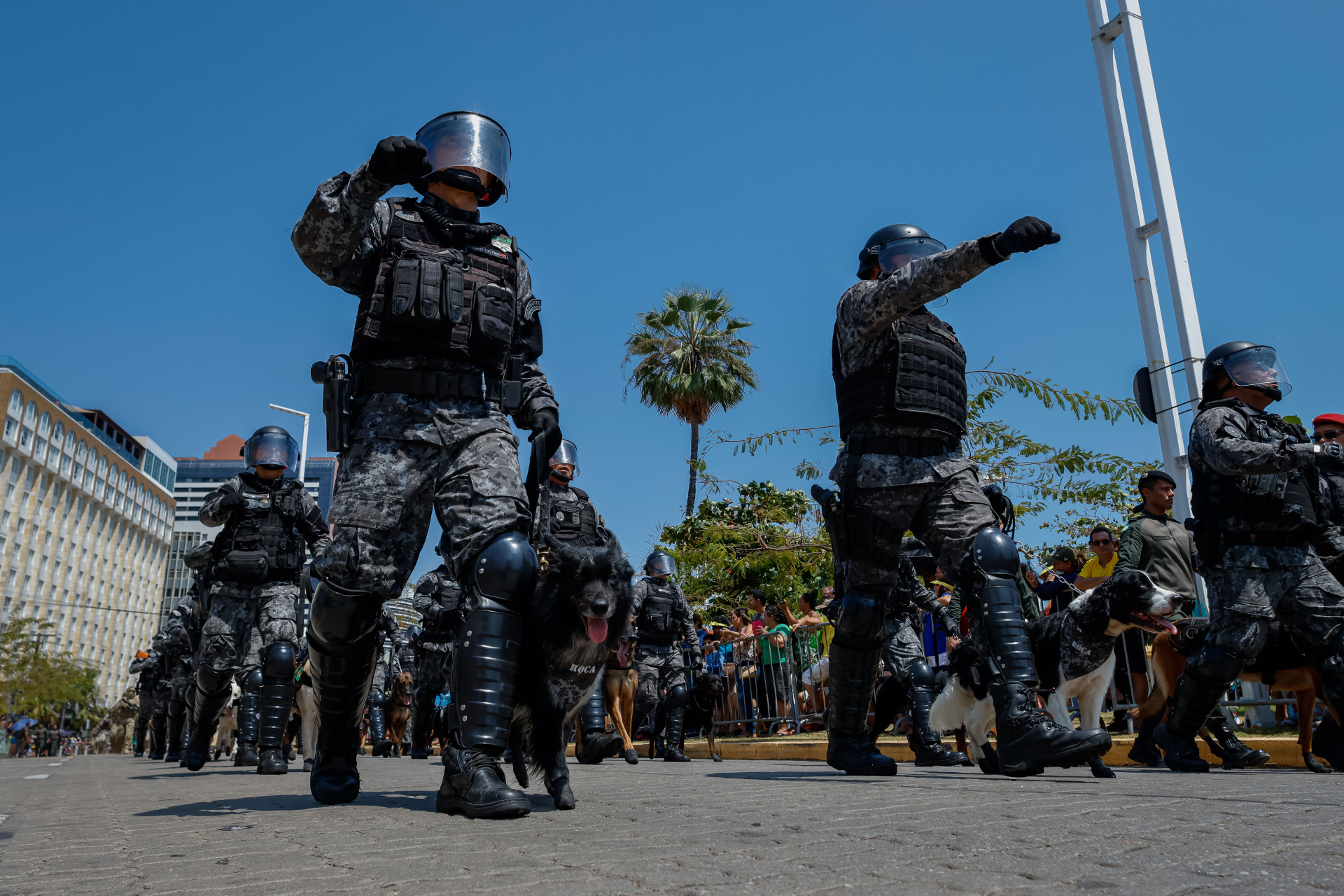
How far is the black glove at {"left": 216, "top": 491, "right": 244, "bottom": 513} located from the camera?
764 centimetres

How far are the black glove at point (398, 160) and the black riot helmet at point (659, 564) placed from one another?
8.37 metres

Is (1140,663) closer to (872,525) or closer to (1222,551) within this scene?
(1222,551)

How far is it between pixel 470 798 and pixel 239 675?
6585mm

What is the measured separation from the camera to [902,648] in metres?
8.13

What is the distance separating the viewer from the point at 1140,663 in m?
8.67

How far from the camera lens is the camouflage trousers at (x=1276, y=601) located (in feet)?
18.0

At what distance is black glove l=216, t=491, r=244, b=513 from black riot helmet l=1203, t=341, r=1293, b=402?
7112 mm

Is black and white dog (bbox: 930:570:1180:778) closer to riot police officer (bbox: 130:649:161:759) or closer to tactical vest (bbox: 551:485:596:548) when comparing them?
tactical vest (bbox: 551:485:596:548)

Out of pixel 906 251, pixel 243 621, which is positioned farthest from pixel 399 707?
pixel 906 251

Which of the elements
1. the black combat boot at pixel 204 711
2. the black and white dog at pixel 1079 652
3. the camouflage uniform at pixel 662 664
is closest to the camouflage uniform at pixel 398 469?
the black and white dog at pixel 1079 652

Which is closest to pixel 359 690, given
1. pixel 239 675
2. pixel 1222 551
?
pixel 1222 551

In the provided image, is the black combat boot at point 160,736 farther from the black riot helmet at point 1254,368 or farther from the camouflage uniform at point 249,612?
the black riot helmet at point 1254,368

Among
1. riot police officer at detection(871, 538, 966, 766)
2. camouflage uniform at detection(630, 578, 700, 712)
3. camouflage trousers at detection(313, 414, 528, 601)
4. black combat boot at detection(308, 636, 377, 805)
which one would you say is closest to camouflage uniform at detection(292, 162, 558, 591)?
camouflage trousers at detection(313, 414, 528, 601)

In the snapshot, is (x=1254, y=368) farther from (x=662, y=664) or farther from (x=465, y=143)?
(x=662, y=664)
